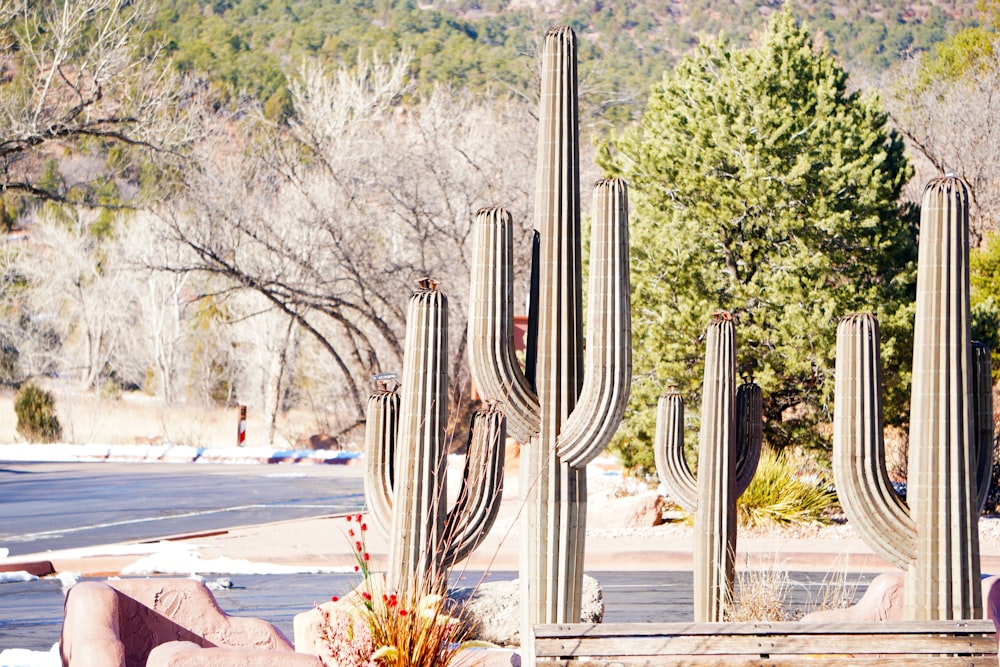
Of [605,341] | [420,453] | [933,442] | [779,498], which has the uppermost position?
[605,341]

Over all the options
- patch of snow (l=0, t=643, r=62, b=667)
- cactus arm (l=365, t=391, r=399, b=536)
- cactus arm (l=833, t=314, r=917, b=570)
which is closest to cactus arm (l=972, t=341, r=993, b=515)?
cactus arm (l=833, t=314, r=917, b=570)

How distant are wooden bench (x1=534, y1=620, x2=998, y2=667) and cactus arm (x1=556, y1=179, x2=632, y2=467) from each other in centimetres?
125

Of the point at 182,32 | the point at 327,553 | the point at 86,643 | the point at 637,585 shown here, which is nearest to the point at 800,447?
the point at 637,585

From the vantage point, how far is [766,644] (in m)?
5.84

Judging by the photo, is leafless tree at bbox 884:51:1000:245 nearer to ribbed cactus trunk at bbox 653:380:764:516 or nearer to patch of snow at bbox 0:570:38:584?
ribbed cactus trunk at bbox 653:380:764:516

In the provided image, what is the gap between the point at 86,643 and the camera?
574cm

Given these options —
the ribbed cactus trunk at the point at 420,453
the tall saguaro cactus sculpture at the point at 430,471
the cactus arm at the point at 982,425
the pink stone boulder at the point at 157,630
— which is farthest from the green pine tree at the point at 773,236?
the pink stone boulder at the point at 157,630

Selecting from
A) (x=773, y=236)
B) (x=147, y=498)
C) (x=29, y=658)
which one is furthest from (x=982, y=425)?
(x=147, y=498)

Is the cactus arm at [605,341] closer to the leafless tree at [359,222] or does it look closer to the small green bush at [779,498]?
the small green bush at [779,498]

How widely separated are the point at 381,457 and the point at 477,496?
66cm

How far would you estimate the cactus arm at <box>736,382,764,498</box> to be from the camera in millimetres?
8219

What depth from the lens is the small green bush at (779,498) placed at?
48.3ft

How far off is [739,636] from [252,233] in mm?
20160

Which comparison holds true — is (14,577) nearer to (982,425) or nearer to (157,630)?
(157,630)
